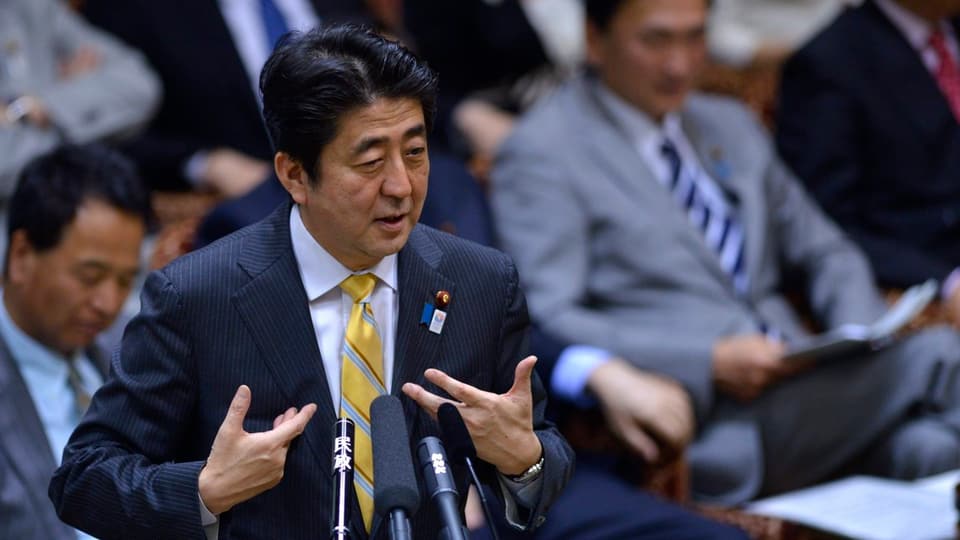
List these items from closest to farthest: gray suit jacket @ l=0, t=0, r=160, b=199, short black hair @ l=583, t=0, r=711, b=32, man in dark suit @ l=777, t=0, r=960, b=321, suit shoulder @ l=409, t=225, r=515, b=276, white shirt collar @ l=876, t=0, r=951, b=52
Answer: suit shoulder @ l=409, t=225, r=515, b=276 → short black hair @ l=583, t=0, r=711, b=32 → gray suit jacket @ l=0, t=0, r=160, b=199 → man in dark suit @ l=777, t=0, r=960, b=321 → white shirt collar @ l=876, t=0, r=951, b=52

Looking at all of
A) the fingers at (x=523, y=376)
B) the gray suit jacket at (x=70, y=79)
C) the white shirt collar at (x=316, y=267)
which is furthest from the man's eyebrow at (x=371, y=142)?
the gray suit jacket at (x=70, y=79)

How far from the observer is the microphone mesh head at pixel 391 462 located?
4.03ft

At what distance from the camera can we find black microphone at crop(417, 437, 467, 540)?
1.22m

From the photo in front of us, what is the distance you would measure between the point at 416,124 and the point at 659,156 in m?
1.58

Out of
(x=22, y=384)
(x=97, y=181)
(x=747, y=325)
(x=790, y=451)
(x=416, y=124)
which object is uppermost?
(x=416, y=124)

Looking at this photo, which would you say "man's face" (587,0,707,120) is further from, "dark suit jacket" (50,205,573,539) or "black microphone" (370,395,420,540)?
"black microphone" (370,395,420,540)

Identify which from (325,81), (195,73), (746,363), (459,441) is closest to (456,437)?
(459,441)

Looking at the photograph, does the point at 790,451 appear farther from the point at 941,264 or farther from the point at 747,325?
the point at 941,264

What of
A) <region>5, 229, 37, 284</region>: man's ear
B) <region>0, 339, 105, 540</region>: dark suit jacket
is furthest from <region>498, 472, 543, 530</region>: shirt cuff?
<region>5, 229, 37, 284</region>: man's ear

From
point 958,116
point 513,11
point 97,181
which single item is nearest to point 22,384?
point 97,181

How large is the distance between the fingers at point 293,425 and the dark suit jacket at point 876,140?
6.66 feet

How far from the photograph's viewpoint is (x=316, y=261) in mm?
1511

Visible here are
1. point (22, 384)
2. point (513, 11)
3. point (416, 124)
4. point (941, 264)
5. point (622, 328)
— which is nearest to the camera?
point (416, 124)

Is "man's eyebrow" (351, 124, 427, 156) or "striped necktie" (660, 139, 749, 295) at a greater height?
"man's eyebrow" (351, 124, 427, 156)
